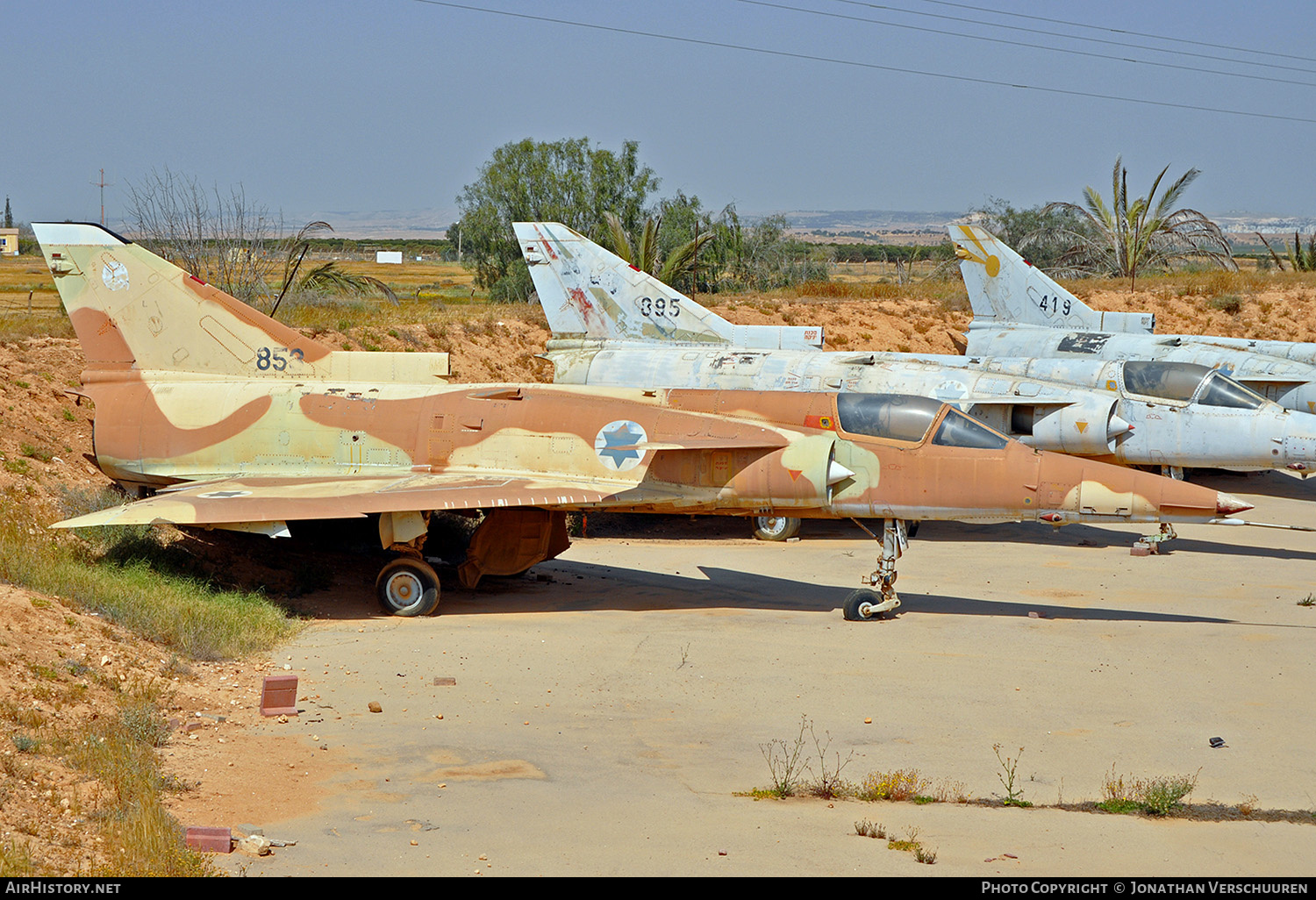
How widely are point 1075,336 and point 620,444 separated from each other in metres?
11.4

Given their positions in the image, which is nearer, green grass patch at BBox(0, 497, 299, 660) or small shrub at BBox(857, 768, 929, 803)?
small shrub at BBox(857, 768, 929, 803)

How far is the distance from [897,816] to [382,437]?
29.0 ft

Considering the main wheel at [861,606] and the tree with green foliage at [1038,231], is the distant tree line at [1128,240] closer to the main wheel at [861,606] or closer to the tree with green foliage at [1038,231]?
the tree with green foliage at [1038,231]

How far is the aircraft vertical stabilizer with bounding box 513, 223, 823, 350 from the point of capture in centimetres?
1991

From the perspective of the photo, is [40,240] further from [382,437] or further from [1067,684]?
[1067,684]

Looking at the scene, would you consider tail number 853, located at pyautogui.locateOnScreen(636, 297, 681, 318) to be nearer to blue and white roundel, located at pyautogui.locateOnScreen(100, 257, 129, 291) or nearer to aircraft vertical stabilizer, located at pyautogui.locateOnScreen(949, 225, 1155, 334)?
aircraft vertical stabilizer, located at pyautogui.locateOnScreen(949, 225, 1155, 334)

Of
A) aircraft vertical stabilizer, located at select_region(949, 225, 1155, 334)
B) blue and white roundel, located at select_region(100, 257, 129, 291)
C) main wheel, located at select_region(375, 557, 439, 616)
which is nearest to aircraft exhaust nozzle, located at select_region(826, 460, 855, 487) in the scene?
main wheel, located at select_region(375, 557, 439, 616)

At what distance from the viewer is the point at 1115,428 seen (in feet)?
55.7

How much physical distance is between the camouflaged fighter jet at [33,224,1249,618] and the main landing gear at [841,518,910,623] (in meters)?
0.03

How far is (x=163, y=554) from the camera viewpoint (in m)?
13.7

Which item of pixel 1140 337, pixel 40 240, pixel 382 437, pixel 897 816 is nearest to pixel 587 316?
pixel 382 437

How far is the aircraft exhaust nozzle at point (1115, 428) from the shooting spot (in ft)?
55.5

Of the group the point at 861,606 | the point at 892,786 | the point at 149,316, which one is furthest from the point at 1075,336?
the point at 149,316

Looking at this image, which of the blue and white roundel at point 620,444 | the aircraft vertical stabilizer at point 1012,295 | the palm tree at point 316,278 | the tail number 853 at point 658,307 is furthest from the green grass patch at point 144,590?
the aircraft vertical stabilizer at point 1012,295
